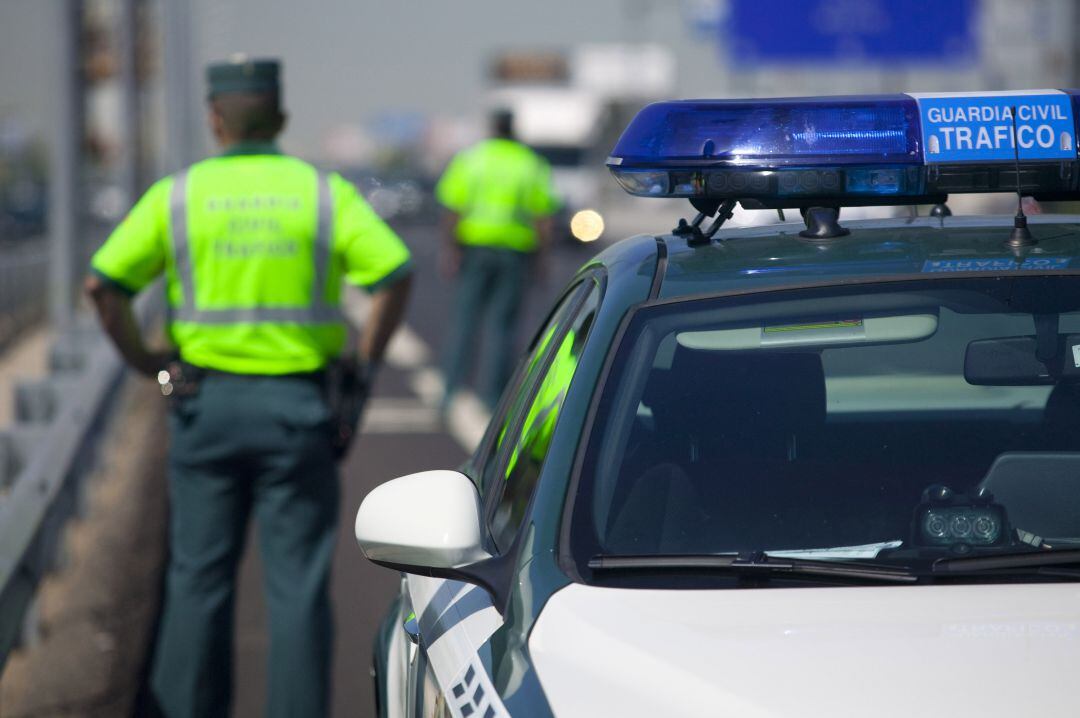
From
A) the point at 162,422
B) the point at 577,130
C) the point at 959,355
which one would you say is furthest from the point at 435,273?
the point at 959,355

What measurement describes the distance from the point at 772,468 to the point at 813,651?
0.62 meters

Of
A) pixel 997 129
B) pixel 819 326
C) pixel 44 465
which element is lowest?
pixel 44 465

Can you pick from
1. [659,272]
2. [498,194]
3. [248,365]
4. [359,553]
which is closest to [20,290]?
[498,194]

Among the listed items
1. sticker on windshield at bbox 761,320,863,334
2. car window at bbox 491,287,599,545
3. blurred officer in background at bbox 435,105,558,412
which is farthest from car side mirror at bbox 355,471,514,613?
blurred officer in background at bbox 435,105,558,412

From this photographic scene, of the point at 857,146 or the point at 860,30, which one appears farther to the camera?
the point at 860,30

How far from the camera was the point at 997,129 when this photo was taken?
133 inches

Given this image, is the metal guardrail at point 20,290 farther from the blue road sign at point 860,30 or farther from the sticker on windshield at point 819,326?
the blue road sign at point 860,30

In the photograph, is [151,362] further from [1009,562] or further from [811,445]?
[1009,562]

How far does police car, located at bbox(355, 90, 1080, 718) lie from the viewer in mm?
2596

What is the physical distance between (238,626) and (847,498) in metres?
4.03

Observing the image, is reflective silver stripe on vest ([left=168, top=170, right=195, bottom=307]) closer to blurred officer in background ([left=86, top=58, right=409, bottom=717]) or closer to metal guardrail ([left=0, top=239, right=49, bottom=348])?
blurred officer in background ([left=86, top=58, right=409, bottom=717])

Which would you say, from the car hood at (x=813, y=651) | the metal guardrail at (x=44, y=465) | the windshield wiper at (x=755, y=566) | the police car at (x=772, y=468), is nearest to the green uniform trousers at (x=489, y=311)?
the metal guardrail at (x=44, y=465)

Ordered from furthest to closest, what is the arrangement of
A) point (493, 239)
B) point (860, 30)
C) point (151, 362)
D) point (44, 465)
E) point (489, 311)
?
1. point (860, 30)
2. point (493, 239)
3. point (489, 311)
4. point (44, 465)
5. point (151, 362)

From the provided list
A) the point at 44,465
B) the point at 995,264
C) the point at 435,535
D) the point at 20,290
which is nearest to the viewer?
the point at 435,535
